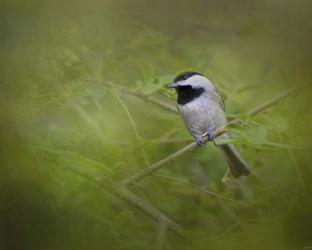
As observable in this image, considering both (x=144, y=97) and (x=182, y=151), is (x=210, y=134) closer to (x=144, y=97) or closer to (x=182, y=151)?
(x=182, y=151)

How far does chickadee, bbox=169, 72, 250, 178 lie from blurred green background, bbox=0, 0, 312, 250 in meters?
0.03

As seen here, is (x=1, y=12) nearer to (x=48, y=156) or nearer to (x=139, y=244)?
(x=48, y=156)

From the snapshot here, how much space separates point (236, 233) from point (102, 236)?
42 centimetres

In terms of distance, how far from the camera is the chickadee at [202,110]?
19.9ft

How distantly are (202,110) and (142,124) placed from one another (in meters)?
0.20

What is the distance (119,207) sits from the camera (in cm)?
610

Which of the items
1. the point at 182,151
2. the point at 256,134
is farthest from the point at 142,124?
the point at 256,134

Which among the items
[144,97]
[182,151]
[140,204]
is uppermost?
[144,97]

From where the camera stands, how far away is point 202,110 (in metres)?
6.07

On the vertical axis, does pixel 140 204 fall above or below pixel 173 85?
below

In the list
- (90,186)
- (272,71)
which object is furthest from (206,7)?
(90,186)

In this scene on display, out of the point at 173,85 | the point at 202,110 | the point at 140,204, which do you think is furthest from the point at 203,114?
the point at 140,204

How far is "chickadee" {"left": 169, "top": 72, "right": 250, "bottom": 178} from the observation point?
19.9 feet

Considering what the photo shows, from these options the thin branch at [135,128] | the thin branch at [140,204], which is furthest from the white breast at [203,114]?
the thin branch at [140,204]
